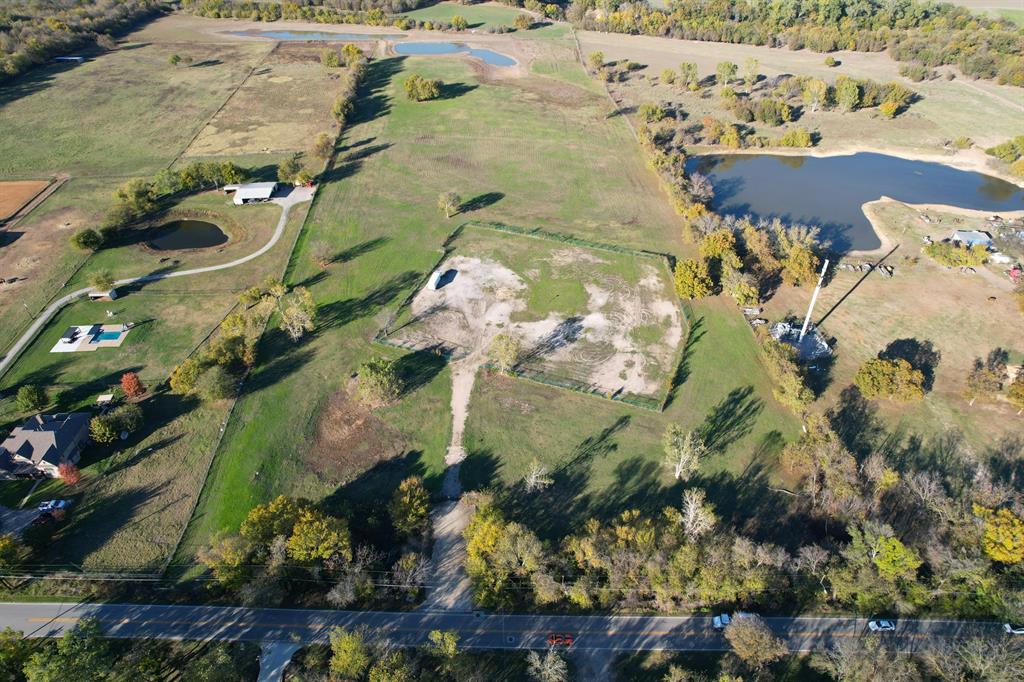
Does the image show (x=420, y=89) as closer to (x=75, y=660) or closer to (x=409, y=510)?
(x=409, y=510)

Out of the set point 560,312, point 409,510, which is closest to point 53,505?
point 409,510

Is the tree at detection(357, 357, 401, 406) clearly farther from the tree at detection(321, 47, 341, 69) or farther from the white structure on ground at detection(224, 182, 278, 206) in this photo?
the tree at detection(321, 47, 341, 69)

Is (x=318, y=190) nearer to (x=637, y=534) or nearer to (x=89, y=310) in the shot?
(x=89, y=310)

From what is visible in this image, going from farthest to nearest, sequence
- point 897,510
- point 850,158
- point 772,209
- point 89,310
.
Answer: point 850,158 → point 772,209 → point 89,310 → point 897,510

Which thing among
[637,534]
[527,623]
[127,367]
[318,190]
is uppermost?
[318,190]

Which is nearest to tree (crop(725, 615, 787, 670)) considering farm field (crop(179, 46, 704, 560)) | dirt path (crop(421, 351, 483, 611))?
dirt path (crop(421, 351, 483, 611))

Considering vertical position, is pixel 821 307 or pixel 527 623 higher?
pixel 821 307

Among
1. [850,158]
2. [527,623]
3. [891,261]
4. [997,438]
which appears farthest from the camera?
[850,158]

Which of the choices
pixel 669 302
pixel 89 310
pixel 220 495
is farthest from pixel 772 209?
pixel 89 310
